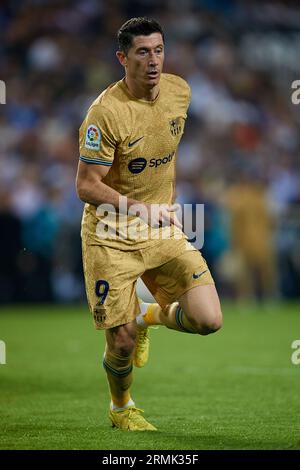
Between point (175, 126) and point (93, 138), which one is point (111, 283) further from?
point (175, 126)

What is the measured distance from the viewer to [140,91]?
646cm

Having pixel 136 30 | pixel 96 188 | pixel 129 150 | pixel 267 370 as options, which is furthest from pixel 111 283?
pixel 267 370

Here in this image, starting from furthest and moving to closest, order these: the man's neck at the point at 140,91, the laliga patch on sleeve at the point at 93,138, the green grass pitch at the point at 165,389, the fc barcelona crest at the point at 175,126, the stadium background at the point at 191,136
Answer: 1. the stadium background at the point at 191,136
2. the fc barcelona crest at the point at 175,126
3. the man's neck at the point at 140,91
4. the laliga patch on sleeve at the point at 93,138
5. the green grass pitch at the point at 165,389

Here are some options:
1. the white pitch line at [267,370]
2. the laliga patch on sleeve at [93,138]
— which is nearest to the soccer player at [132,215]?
the laliga patch on sleeve at [93,138]

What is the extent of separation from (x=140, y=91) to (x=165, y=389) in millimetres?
2968

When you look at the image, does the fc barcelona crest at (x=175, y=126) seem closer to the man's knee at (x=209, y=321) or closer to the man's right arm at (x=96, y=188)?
the man's right arm at (x=96, y=188)

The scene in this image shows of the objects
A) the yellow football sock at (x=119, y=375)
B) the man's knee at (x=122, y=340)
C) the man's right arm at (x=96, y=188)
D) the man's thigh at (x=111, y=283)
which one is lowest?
the yellow football sock at (x=119, y=375)

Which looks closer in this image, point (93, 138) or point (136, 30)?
point (93, 138)

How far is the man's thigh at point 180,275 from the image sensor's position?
21.3 feet

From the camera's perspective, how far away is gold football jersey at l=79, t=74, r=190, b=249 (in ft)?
20.5

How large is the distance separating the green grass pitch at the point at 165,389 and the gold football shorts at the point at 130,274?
2.55ft

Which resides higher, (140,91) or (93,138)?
(140,91)

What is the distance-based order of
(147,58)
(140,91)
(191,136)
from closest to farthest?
(147,58), (140,91), (191,136)

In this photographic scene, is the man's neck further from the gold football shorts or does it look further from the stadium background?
the stadium background
